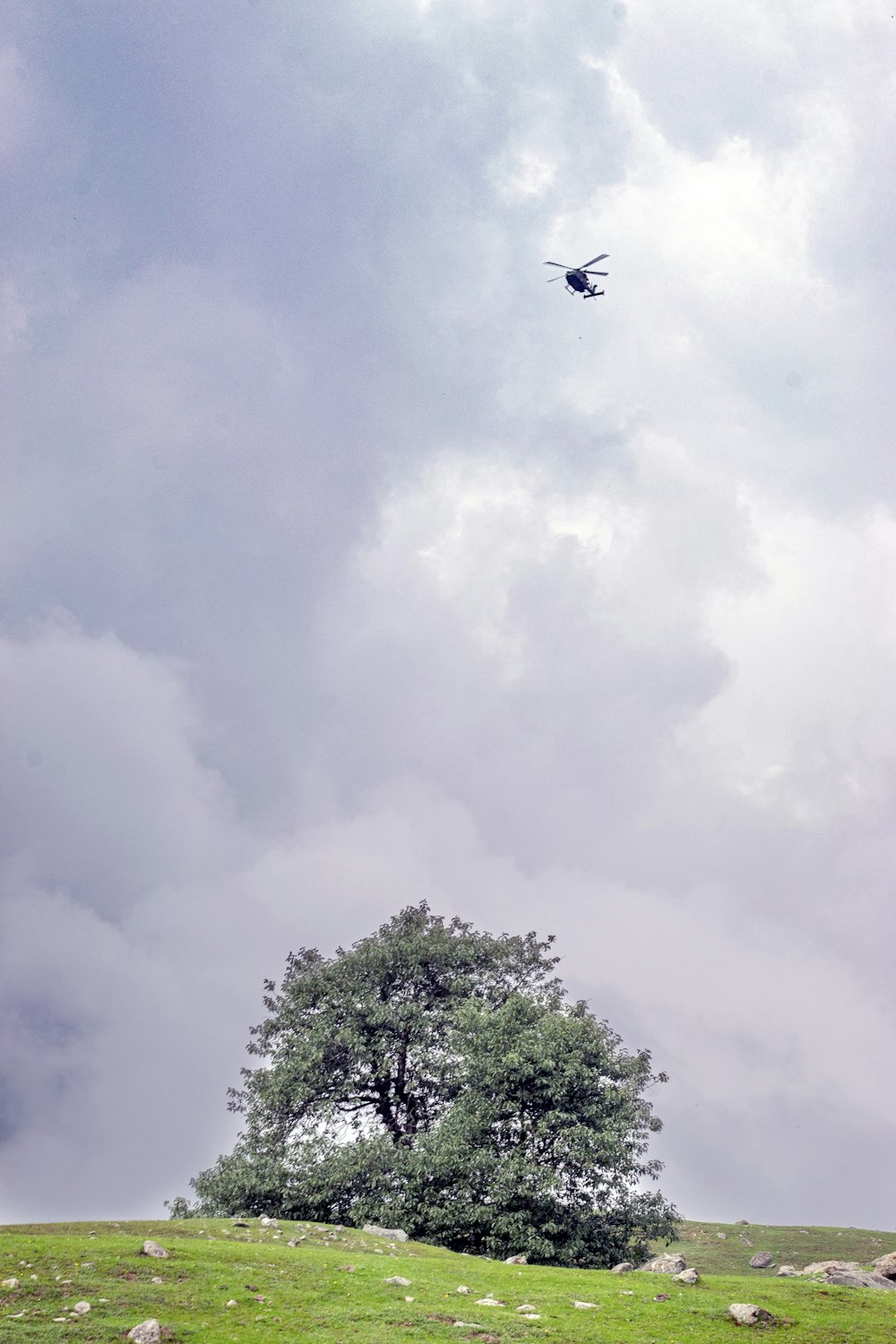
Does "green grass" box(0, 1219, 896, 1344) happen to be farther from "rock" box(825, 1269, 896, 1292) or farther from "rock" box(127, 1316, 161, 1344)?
"rock" box(825, 1269, 896, 1292)

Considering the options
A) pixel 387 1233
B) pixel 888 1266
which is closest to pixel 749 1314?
pixel 387 1233

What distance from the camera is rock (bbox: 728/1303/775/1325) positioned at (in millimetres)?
24250

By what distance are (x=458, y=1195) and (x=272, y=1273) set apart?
50.1ft

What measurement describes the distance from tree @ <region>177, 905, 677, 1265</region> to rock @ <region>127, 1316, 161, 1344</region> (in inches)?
831

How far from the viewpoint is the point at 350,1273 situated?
26.1 metres

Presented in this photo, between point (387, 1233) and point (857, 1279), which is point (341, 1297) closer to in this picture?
point (387, 1233)

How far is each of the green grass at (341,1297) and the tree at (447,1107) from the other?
688 centimetres

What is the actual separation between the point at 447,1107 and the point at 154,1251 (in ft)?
69.2

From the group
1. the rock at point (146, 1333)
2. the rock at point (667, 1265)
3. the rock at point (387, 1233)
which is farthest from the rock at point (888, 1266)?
the rock at point (146, 1333)

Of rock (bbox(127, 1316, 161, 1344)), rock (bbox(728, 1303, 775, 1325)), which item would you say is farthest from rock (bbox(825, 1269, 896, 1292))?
rock (bbox(127, 1316, 161, 1344))

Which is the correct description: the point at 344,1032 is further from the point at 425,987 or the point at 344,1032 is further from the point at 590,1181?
the point at 590,1181

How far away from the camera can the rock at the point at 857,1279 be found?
103 ft

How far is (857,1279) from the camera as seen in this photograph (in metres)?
31.9

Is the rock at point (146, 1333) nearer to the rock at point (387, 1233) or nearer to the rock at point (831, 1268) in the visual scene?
the rock at point (387, 1233)
